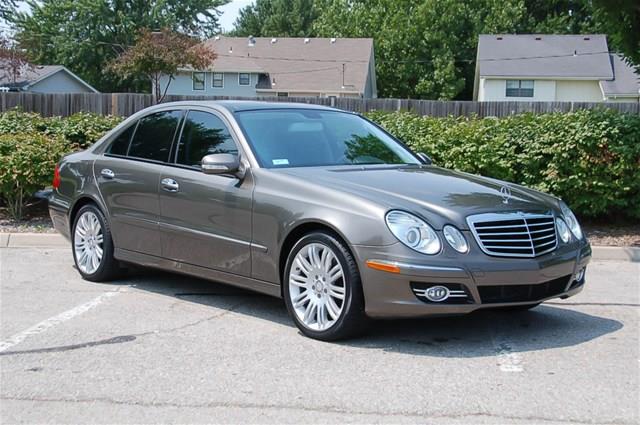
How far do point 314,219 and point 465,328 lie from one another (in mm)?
1408

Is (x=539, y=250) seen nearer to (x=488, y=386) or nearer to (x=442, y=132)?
(x=488, y=386)

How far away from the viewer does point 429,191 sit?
5.62 meters

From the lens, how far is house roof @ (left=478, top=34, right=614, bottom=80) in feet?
142

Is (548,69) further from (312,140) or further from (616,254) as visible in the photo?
(312,140)

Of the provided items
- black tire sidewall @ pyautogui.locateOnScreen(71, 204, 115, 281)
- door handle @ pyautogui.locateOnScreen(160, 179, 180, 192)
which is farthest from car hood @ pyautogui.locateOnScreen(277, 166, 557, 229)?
black tire sidewall @ pyautogui.locateOnScreen(71, 204, 115, 281)

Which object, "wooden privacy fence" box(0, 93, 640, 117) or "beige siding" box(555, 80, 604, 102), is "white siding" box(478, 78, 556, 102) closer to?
"beige siding" box(555, 80, 604, 102)

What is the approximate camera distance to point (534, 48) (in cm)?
4500

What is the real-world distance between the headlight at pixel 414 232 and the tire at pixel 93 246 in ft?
10.1

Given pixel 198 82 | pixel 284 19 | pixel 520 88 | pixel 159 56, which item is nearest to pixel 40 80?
pixel 159 56

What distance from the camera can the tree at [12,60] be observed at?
127 ft

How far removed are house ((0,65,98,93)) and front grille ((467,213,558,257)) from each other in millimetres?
36494

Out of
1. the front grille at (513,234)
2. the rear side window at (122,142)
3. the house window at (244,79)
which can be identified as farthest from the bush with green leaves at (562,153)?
the house window at (244,79)

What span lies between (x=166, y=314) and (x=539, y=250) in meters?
2.86

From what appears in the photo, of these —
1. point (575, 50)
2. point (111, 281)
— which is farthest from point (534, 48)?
point (111, 281)
